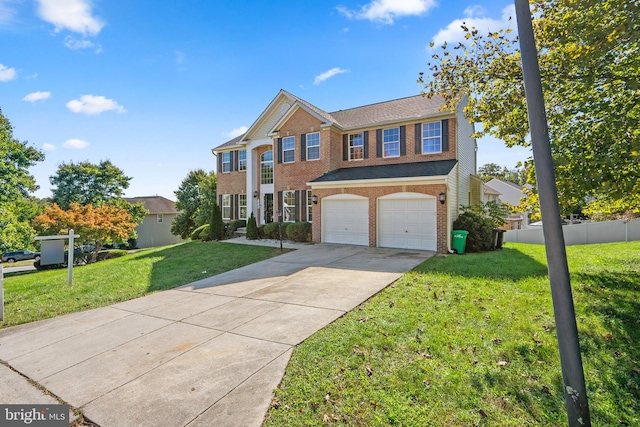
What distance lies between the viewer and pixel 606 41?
Result: 517cm

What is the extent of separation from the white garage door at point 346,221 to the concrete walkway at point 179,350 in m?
5.95

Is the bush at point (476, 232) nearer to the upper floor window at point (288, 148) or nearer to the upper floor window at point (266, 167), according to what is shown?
the upper floor window at point (288, 148)

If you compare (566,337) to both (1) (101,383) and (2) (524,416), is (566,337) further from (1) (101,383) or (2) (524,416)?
(1) (101,383)

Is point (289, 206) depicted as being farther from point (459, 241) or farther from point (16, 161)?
point (16, 161)

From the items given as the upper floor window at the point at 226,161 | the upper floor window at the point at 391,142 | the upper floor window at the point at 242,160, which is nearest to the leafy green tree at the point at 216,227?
the upper floor window at the point at 242,160

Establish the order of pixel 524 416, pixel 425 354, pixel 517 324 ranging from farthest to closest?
pixel 517 324 → pixel 425 354 → pixel 524 416

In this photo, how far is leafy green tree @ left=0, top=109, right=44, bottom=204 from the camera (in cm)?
1234

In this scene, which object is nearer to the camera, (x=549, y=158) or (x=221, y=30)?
(x=549, y=158)

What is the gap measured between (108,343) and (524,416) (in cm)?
591

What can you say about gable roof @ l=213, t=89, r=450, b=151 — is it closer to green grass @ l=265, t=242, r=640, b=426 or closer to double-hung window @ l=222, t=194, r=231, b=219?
double-hung window @ l=222, t=194, r=231, b=219

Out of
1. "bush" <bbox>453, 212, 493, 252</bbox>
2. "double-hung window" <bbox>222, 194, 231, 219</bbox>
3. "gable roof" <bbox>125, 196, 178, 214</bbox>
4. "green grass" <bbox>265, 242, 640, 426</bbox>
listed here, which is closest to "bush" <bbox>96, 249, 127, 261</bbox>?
"double-hung window" <bbox>222, 194, 231, 219</bbox>

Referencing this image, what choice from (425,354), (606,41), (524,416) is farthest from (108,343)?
(606,41)

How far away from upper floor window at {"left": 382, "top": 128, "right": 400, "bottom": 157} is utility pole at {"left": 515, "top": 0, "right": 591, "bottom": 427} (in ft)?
45.5

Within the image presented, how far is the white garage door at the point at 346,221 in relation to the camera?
14577mm
